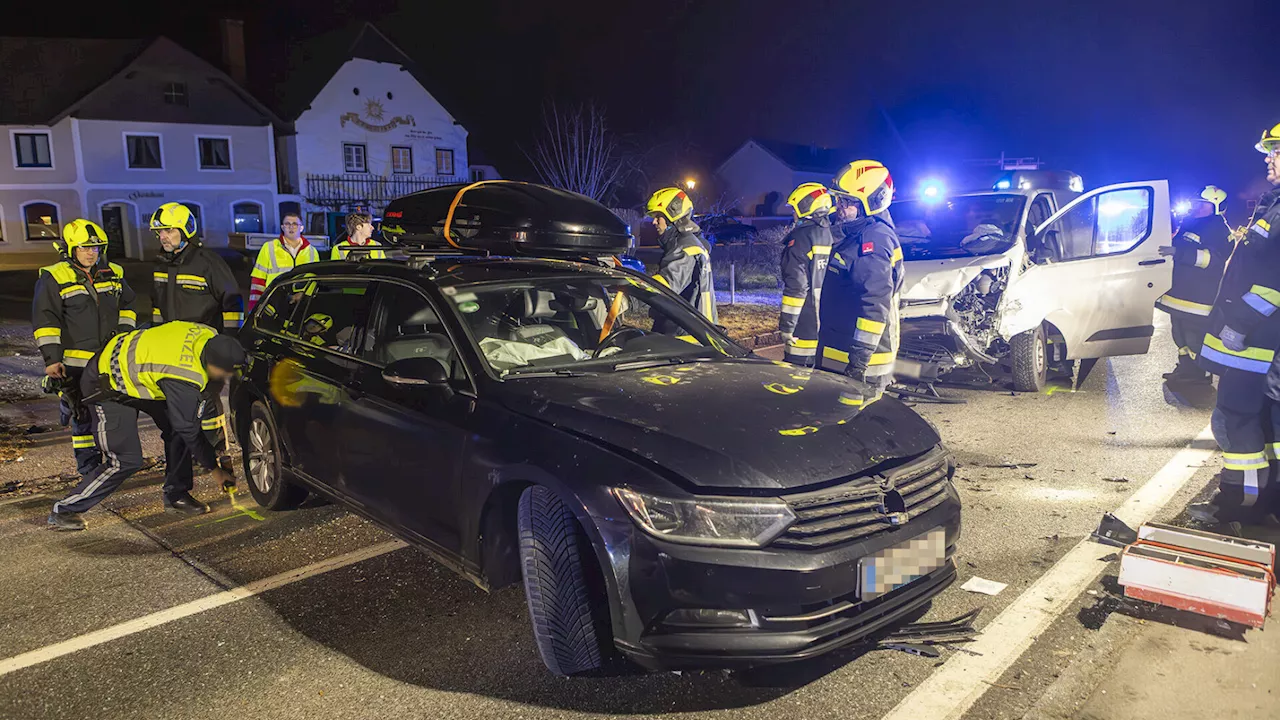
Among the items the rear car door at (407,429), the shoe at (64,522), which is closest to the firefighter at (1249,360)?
the rear car door at (407,429)

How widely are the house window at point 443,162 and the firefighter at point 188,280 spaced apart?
1278 inches

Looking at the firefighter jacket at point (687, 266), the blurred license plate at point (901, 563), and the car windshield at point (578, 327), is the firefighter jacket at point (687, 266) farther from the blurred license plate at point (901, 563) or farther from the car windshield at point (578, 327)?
the blurred license plate at point (901, 563)

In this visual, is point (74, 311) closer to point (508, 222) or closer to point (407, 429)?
point (508, 222)

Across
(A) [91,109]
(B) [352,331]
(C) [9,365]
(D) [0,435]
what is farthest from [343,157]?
(B) [352,331]

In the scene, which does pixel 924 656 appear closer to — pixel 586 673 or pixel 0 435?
pixel 586 673

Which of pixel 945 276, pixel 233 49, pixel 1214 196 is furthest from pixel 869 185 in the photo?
pixel 233 49

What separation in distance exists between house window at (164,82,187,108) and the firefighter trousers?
36682mm

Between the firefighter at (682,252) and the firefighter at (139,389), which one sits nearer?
the firefighter at (139,389)

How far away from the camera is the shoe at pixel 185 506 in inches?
203

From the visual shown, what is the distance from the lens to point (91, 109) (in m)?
31.1

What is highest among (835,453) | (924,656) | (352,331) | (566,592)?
(352,331)

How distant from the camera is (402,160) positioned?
37.0m

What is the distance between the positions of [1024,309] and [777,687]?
6.17 meters

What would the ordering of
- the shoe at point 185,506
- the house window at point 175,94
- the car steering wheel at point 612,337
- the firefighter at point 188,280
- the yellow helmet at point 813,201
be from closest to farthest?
the car steering wheel at point 612,337, the shoe at point 185,506, the firefighter at point 188,280, the yellow helmet at point 813,201, the house window at point 175,94
